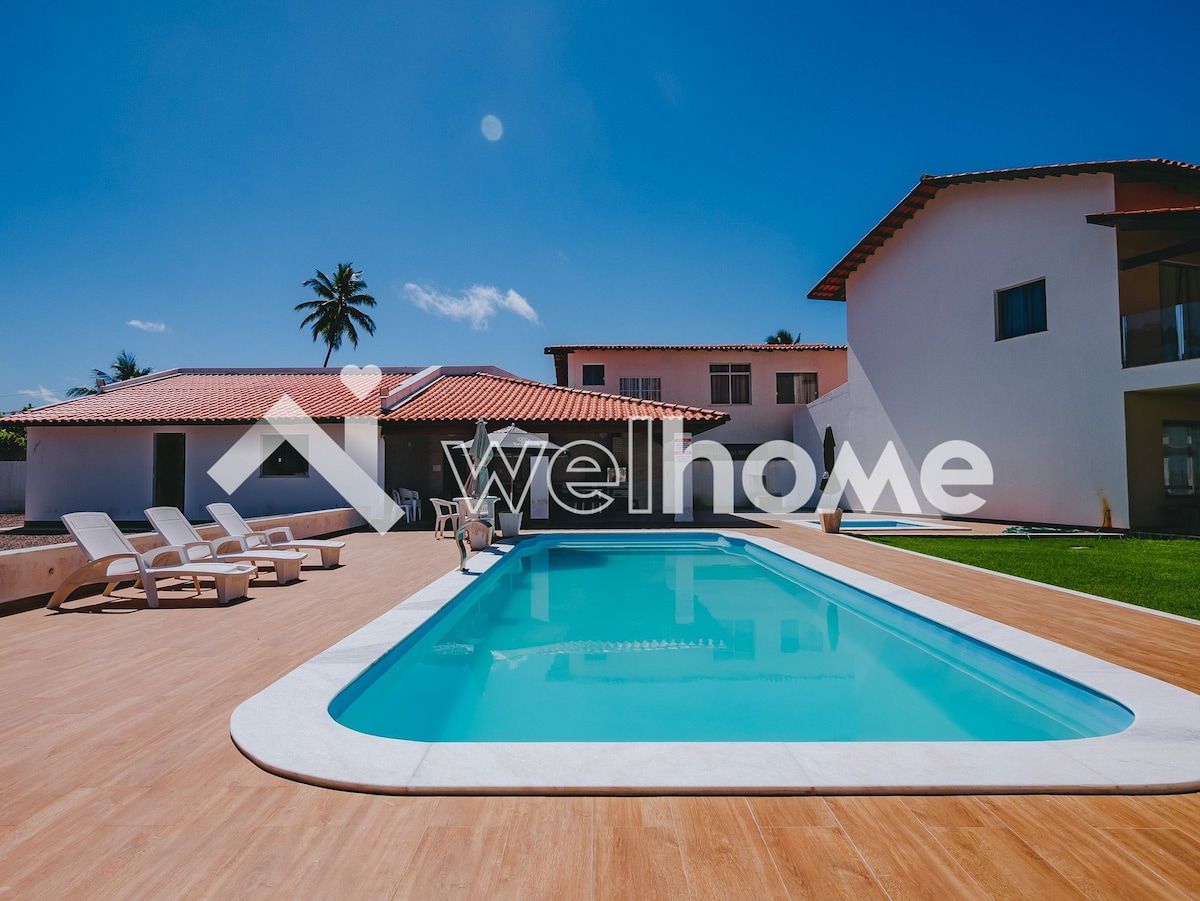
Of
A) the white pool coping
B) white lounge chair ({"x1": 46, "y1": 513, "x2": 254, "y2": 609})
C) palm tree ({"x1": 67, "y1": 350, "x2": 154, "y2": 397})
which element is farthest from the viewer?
palm tree ({"x1": 67, "y1": 350, "x2": 154, "y2": 397})

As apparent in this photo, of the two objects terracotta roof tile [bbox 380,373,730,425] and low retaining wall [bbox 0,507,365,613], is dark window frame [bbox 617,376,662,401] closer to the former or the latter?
terracotta roof tile [bbox 380,373,730,425]

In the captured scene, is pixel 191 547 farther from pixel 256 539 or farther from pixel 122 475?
pixel 122 475

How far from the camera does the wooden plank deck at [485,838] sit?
204 cm

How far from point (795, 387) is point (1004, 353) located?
30.8ft

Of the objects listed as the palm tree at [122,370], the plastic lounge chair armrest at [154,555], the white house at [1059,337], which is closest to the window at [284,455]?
the plastic lounge chair armrest at [154,555]

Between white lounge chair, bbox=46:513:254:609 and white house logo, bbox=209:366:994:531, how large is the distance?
5.05 m

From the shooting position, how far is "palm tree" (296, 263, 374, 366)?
36.5 metres

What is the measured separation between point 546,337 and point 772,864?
25013 mm

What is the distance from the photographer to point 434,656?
560 centimetres

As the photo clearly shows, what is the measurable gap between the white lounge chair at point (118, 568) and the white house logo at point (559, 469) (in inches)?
199

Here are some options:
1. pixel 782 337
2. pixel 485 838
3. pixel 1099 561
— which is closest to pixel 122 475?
pixel 485 838

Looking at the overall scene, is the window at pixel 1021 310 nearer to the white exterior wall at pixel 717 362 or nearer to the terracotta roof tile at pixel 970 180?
the terracotta roof tile at pixel 970 180

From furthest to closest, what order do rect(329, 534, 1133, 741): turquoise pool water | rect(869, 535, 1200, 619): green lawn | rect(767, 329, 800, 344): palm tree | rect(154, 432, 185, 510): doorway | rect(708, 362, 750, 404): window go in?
rect(767, 329, 800, 344): palm tree → rect(708, 362, 750, 404): window → rect(154, 432, 185, 510): doorway → rect(869, 535, 1200, 619): green lawn → rect(329, 534, 1133, 741): turquoise pool water

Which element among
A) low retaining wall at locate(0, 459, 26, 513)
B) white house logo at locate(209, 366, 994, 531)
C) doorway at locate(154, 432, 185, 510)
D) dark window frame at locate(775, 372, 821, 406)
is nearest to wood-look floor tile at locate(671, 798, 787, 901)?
white house logo at locate(209, 366, 994, 531)
